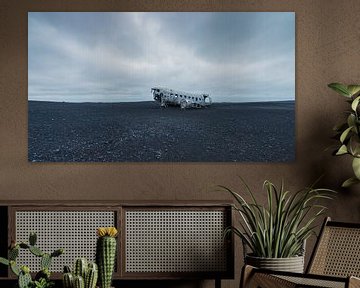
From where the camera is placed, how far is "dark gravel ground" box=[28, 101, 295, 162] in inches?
223

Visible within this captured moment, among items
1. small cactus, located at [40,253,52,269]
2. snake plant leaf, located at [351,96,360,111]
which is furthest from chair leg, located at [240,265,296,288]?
snake plant leaf, located at [351,96,360,111]

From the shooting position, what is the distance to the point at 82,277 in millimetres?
3809

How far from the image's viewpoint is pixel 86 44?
5652mm

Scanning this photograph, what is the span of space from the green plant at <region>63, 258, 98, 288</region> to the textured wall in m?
1.81

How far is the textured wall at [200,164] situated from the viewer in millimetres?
5645

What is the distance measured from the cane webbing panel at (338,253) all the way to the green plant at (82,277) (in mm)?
1376

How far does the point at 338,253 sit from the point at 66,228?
181 centimetres

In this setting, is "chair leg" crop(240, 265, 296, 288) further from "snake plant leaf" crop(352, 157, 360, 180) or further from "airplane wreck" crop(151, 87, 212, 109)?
"airplane wreck" crop(151, 87, 212, 109)

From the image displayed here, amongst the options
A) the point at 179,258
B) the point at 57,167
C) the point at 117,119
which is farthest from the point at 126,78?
the point at 179,258

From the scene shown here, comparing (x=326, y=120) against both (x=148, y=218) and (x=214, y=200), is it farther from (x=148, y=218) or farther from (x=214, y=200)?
(x=148, y=218)

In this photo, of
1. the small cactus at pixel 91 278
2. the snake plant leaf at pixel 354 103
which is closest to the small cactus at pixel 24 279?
the small cactus at pixel 91 278

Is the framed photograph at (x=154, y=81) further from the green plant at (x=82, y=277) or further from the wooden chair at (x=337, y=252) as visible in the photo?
the green plant at (x=82, y=277)

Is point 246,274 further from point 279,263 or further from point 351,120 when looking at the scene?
point 351,120

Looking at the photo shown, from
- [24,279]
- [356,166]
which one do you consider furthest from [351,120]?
[24,279]
